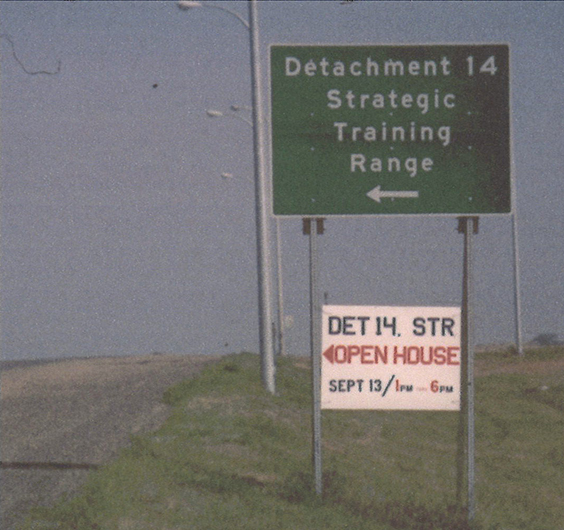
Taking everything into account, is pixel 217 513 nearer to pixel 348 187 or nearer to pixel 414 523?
pixel 414 523

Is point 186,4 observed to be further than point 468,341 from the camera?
Yes

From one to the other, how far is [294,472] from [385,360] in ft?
6.35

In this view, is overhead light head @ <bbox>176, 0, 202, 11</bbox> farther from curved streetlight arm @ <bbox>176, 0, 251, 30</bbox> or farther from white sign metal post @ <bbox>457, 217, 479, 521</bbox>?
white sign metal post @ <bbox>457, 217, 479, 521</bbox>

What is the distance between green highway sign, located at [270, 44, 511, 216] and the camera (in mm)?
12445

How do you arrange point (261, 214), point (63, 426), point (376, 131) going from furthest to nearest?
point (261, 214), point (63, 426), point (376, 131)

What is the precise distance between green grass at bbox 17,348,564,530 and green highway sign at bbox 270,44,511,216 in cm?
319

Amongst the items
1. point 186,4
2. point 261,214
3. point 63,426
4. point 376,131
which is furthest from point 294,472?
point 186,4

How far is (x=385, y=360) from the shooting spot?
12.6m

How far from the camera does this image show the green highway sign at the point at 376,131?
490 inches

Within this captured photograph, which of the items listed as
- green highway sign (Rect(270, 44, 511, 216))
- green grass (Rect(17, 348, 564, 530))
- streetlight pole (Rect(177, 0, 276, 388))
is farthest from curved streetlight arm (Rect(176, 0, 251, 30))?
green highway sign (Rect(270, 44, 511, 216))

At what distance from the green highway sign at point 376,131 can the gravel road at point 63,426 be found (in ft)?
13.2

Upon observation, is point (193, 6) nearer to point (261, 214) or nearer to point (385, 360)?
point (261, 214)

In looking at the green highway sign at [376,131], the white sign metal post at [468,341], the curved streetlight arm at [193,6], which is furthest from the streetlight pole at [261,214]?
the green highway sign at [376,131]

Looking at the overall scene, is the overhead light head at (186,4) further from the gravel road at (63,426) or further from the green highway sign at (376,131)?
the green highway sign at (376,131)
